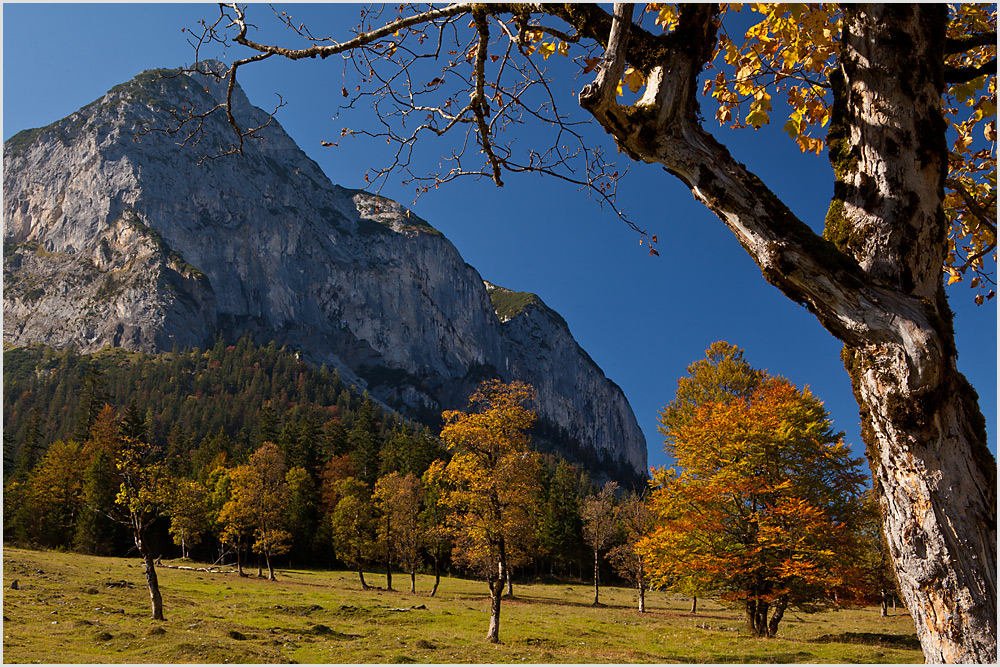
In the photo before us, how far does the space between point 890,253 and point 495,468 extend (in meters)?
17.6

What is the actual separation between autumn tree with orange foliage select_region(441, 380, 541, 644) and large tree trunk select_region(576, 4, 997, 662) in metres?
16.2

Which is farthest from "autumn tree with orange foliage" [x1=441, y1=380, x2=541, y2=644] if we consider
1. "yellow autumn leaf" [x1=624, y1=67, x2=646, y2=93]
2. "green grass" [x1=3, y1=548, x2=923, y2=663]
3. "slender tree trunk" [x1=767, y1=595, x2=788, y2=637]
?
"yellow autumn leaf" [x1=624, y1=67, x2=646, y2=93]

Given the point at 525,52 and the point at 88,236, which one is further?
the point at 88,236

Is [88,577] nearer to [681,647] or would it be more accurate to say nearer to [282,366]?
[681,647]

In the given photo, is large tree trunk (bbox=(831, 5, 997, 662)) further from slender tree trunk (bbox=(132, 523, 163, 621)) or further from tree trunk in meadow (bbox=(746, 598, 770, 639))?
tree trunk in meadow (bbox=(746, 598, 770, 639))

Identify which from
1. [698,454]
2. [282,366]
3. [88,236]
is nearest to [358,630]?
[698,454]

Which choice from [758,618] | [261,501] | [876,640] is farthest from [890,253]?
[261,501]

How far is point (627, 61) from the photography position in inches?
123

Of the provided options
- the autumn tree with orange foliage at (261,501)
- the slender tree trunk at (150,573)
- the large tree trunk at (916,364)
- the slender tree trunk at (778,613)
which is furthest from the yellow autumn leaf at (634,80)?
the autumn tree with orange foliage at (261,501)

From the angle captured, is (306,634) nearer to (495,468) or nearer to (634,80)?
(495,468)

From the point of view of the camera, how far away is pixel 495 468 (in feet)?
63.4

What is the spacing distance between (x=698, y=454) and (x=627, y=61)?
16.8 m

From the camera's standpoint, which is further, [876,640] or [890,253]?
[876,640]

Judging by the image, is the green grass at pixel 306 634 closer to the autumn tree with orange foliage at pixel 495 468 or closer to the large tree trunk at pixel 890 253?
the autumn tree with orange foliage at pixel 495 468
